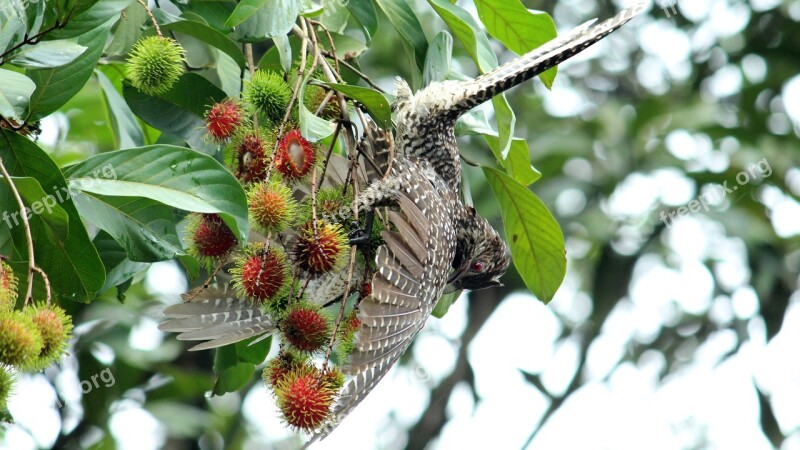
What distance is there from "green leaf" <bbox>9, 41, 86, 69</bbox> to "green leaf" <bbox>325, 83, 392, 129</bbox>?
56 cm

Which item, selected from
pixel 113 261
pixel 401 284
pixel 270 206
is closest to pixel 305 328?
pixel 270 206

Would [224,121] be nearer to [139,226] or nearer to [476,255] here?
[139,226]

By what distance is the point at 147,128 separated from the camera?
124 inches

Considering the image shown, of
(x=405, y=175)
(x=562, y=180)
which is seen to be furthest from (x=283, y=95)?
(x=562, y=180)

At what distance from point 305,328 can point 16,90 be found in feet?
2.59

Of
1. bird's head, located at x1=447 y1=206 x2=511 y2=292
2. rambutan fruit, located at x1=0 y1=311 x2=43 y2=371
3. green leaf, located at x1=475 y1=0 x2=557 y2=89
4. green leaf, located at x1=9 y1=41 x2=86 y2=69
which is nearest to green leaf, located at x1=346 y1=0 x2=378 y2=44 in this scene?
green leaf, located at x1=475 y1=0 x2=557 y2=89

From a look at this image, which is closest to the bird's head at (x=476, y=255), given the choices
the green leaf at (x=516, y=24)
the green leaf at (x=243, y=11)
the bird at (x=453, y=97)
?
the bird at (x=453, y=97)

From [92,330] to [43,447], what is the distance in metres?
0.57

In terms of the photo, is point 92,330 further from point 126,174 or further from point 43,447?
point 126,174

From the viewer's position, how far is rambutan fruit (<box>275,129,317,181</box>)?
2173 millimetres

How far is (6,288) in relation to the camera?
1705 mm

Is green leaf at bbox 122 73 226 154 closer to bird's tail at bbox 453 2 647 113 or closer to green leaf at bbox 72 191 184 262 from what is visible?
green leaf at bbox 72 191 184 262

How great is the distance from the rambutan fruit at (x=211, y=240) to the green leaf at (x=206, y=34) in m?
0.50

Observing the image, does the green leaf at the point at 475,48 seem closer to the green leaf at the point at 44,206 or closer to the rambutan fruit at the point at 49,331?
the green leaf at the point at 44,206
